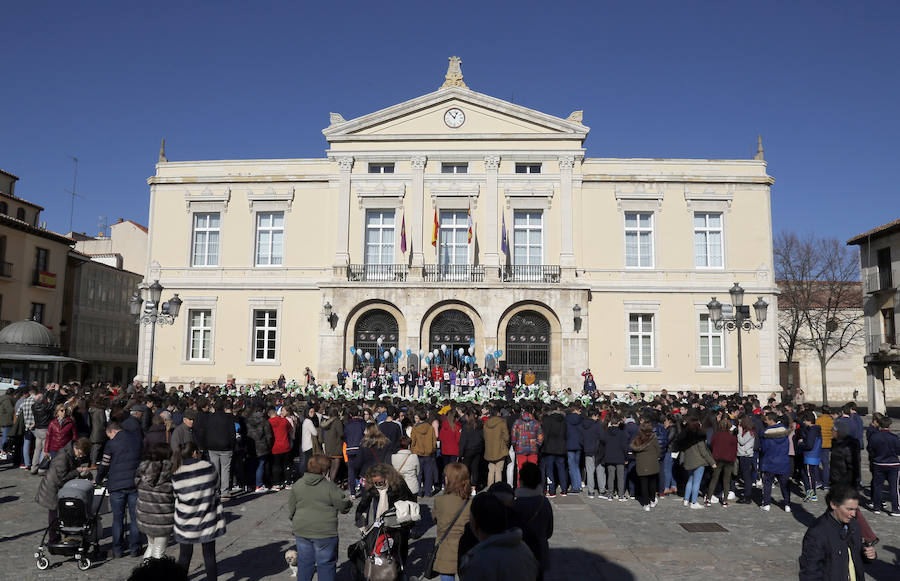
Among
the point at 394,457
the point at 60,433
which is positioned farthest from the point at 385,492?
the point at 60,433

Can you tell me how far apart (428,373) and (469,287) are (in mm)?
4576

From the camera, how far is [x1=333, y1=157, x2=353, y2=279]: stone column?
3091 cm

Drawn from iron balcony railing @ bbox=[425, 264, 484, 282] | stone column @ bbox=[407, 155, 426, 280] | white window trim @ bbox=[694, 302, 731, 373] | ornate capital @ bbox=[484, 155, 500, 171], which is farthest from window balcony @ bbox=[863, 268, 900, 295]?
stone column @ bbox=[407, 155, 426, 280]

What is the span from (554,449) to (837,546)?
8461mm

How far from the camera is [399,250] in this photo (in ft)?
104

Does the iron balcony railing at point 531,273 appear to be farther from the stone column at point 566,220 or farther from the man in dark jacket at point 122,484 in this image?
the man in dark jacket at point 122,484

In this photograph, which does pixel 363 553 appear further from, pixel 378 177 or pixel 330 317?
pixel 378 177

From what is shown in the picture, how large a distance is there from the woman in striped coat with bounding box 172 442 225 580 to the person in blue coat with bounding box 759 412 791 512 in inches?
380

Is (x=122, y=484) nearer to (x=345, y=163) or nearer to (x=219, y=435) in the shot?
(x=219, y=435)

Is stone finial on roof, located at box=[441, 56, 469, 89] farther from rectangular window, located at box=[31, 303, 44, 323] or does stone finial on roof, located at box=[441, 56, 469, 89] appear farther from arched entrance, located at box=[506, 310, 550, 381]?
rectangular window, located at box=[31, 303, 44, 323]

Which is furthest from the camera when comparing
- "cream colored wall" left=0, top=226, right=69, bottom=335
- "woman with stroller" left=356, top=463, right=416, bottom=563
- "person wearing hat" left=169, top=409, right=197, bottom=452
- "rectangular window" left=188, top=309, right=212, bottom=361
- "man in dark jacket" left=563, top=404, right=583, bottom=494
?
"cream colored wall" left=0, top=226, right=69, bottom=335

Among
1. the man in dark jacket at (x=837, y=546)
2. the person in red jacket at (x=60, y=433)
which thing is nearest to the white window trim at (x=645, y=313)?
the person in red jacket at (x=60, y=433)

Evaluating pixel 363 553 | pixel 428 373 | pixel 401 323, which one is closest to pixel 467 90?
pixel 401 323

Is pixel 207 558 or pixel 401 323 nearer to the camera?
pixel 207 558
